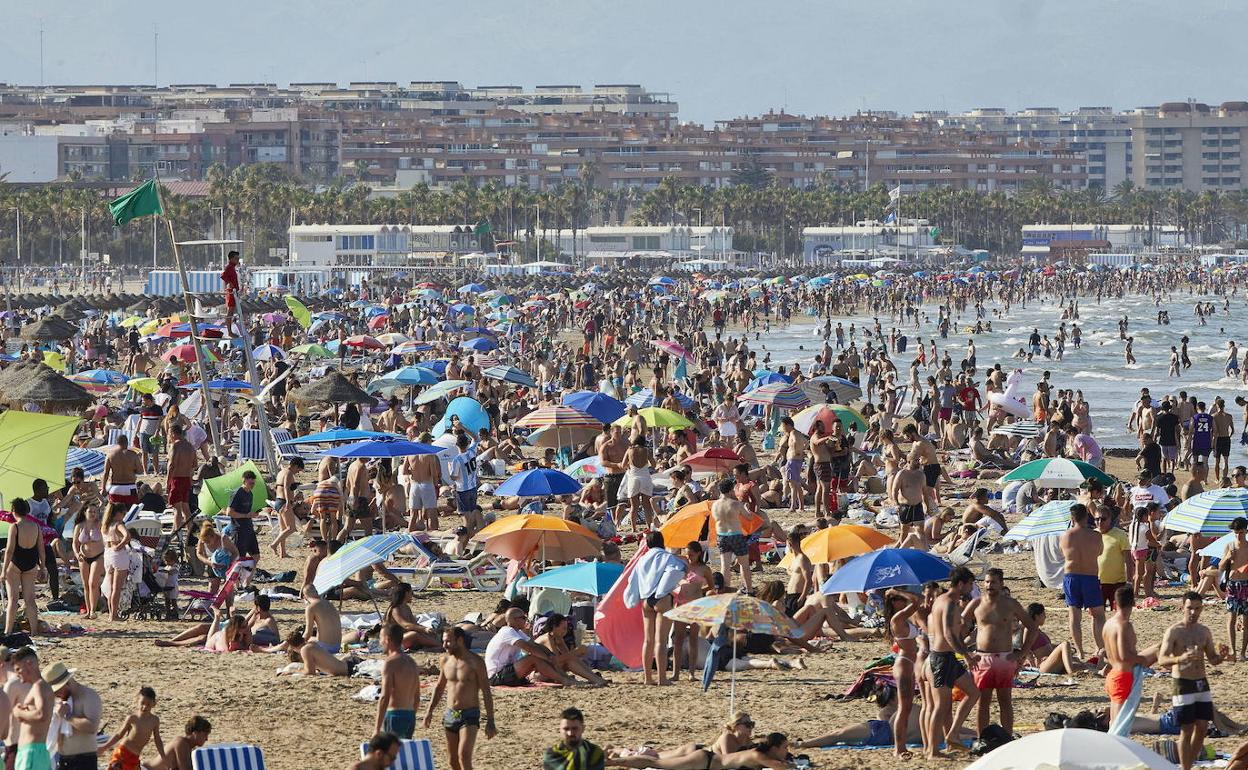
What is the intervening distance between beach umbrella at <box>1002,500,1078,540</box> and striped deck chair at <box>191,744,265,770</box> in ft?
21.3

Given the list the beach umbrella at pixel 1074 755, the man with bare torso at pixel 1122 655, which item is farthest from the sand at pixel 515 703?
the beach umbrella at pixel 1074 755

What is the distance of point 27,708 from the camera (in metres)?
8.04

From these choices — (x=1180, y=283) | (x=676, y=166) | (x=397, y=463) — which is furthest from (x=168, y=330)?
(x=676, y=166)

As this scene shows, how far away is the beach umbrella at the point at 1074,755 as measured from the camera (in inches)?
282

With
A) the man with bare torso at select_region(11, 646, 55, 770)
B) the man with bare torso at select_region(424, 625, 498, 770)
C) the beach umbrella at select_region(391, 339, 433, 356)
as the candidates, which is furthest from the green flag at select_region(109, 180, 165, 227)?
the beach umbrella at select_region(391, 339, 433, 356)

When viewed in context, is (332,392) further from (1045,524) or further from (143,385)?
(1045,524)

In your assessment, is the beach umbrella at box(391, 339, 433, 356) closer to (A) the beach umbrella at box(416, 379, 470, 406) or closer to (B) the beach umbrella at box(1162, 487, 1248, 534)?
(A) the beach umbrella at box(416, 379, 470, 406)

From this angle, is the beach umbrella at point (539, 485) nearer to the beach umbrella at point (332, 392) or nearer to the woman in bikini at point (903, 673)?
the woman in bikini at point (903, 673)

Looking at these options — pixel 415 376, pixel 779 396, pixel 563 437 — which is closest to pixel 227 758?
pixel 563 437

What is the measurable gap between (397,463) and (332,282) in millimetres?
60613

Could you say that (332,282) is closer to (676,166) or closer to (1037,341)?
(1037,341)

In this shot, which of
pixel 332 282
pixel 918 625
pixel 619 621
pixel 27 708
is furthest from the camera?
pixel 332 282

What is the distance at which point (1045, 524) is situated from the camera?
523 inches

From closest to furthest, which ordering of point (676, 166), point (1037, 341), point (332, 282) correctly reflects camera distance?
point (1037, 341) → point (332, 282) → point (676, 166)
